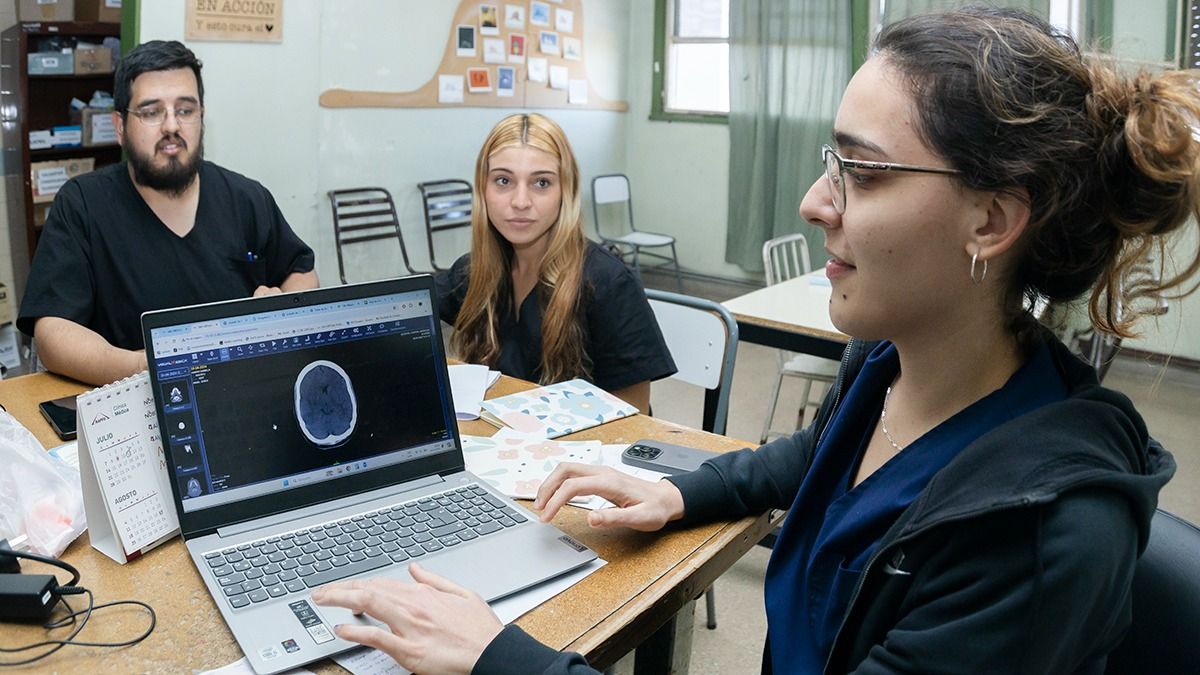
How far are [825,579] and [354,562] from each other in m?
0.51

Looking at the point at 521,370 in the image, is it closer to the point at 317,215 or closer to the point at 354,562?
the point at 354,562

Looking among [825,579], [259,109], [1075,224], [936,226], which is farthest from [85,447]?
[259,109]

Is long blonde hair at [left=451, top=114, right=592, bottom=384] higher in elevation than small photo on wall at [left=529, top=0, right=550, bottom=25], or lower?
lower

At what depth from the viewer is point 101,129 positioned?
4.37 meters

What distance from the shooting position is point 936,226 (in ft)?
2.95

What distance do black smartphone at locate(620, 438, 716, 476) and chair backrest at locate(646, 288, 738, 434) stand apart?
603 millimetres

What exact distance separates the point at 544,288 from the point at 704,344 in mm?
386

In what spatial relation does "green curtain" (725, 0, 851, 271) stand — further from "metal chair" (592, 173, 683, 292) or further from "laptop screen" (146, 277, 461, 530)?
"laptop screen" (146, 277, 461, 530)

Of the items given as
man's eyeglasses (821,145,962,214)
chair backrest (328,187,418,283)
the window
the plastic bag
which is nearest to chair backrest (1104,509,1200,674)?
man's eyeglasses (821,145,962,214)

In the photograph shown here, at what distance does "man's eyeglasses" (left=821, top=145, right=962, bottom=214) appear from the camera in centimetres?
90

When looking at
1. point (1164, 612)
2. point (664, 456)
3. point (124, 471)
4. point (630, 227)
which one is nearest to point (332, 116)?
point (630, 227)

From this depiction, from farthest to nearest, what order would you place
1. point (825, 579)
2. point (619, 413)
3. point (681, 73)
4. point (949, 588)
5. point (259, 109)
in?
point (681, 73) → point (259, 109) → point (619, 413) → point (825, 579) → point (949, 588)

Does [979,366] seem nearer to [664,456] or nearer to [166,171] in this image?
[664,456]

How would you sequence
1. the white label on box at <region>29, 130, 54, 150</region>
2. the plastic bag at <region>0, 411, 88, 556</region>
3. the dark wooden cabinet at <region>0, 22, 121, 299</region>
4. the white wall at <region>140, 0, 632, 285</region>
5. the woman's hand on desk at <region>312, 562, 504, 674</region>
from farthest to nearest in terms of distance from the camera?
the white label on box at <region>29, 130, 54, 150</region> → the dark wooden cabinet at <region>0, 22, 121, 299</region> → the white wall at <region>140, 0, 632, 285</region> → the plastic bag at <region>0, 411, 88, 556</region> → the woman's hand on desk at <region>312, 562, 504, 674</region>
